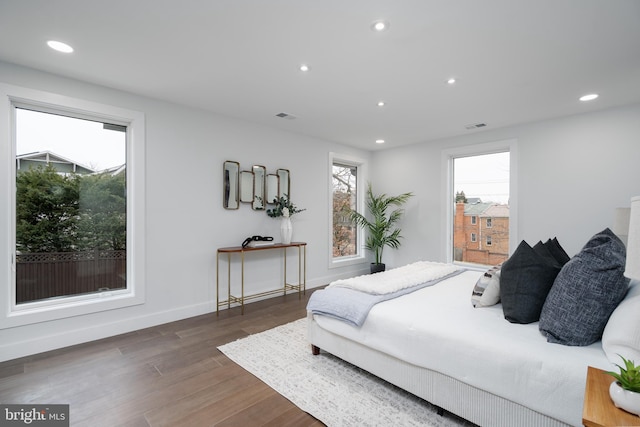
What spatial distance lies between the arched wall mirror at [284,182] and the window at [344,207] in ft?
3.09

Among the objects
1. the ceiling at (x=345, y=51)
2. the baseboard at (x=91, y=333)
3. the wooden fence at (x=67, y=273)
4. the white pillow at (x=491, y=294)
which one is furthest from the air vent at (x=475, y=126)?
the wooden fence at (x=67, y=273)

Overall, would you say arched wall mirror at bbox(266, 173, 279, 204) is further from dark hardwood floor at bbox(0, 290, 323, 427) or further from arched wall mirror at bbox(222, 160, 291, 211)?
dark hardwood floor at bbox(0, 290, 323, 427)

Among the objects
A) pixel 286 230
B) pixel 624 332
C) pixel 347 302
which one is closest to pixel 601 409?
pixel 624 332

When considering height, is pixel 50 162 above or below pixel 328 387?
above

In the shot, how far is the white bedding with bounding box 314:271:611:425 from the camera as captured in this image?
54.3 inches

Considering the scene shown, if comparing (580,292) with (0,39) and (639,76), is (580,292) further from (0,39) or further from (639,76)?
(0,39)

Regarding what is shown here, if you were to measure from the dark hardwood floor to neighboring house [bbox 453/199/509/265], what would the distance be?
3559 mm

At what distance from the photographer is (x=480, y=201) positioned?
15.2ft

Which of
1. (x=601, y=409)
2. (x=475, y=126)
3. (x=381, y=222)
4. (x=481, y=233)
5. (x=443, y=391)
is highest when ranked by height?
(x=475, y=126)

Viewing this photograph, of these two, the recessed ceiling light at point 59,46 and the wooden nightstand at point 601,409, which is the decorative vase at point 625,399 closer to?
the wooden nightstand at point 601,409

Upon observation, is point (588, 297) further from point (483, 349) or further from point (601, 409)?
point (601, 409)

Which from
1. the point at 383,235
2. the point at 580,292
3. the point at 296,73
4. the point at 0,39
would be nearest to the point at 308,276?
the point at 383,235

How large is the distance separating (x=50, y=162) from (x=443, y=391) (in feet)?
12.5

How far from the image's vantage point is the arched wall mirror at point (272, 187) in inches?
172
